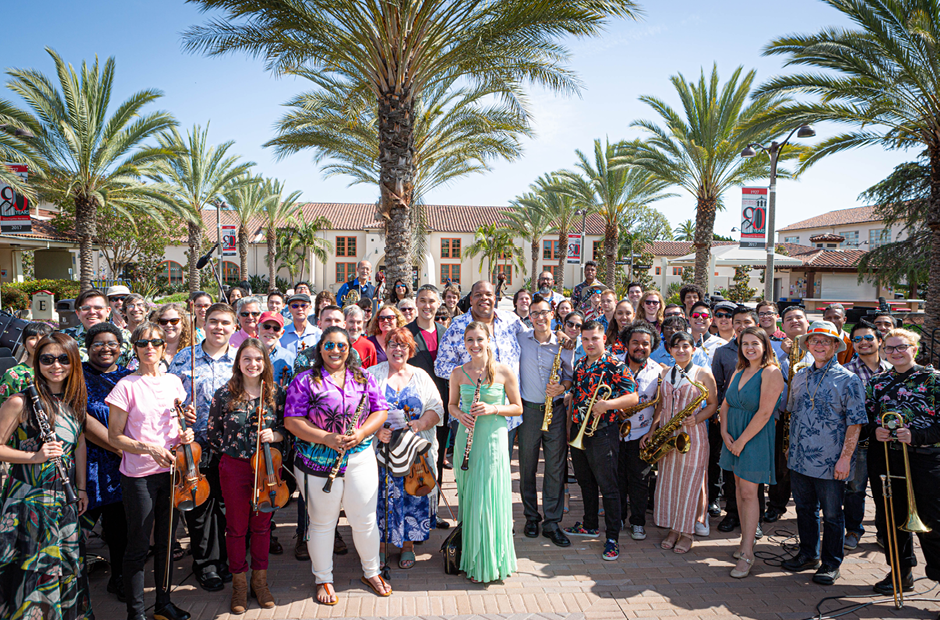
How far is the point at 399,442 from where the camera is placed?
13.3 ft

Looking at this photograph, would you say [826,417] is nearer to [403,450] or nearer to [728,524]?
[728,524]

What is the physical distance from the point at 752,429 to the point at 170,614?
14.3 ft

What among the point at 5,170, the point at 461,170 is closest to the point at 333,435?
the point at 5,170

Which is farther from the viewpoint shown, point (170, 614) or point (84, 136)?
point (84, 136)

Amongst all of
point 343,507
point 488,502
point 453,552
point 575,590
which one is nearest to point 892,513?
point 575,590

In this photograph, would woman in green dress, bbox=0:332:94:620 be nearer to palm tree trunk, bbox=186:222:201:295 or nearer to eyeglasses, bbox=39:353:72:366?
eyeglasses, bbox=39:353:72:366

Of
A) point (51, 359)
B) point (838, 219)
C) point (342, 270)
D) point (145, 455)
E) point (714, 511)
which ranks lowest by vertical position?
point (714, 511)

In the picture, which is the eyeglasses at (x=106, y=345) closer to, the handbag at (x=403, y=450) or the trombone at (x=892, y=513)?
the handbag at (x=403, y=450)

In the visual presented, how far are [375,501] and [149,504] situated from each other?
1.44 m

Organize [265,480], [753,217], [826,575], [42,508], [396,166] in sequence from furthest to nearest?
[753,217]
[396,166]
[826,575]
[265,480]
[42,508]

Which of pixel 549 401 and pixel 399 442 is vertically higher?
pixel 549 401

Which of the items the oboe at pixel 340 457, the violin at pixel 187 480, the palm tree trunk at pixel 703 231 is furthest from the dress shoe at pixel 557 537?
the palm tree trunk at pixel 703 231

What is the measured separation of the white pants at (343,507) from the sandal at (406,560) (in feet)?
Answer: 1.53

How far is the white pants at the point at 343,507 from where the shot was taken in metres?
3.68
